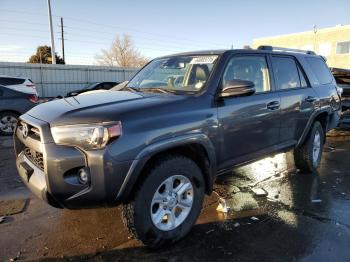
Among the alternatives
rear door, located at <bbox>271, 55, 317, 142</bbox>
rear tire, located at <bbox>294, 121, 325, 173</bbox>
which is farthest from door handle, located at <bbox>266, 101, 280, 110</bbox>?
rear tire, located at <bbox>294, 121, 325, 173</bbox>

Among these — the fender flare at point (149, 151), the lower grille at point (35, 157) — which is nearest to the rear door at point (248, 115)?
the fender flare at point (149, 151)

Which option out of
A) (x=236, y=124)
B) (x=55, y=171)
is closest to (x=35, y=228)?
(x=55, y=171)

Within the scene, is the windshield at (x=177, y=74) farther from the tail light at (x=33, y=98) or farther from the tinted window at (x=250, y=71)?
the tail light at (x=33, y=98)

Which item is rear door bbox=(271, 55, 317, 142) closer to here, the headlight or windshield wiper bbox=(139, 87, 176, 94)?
windshield wiper bbox=(139, 87, 176, 94)

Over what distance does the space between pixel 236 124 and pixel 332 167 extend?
10.7 ft

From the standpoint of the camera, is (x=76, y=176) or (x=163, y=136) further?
(x=163, y=136)

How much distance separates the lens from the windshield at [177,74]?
3766mm

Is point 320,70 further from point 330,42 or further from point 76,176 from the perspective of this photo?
point 330,42

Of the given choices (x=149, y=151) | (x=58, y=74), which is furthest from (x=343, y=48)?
(x=149, y=151)

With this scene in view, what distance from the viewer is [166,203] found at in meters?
3.23

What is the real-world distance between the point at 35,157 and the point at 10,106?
706 centimetres

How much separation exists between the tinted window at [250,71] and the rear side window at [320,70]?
1529mm

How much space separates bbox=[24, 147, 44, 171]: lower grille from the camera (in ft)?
9.90

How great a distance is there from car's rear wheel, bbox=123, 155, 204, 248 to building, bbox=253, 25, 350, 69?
37.3 metres
